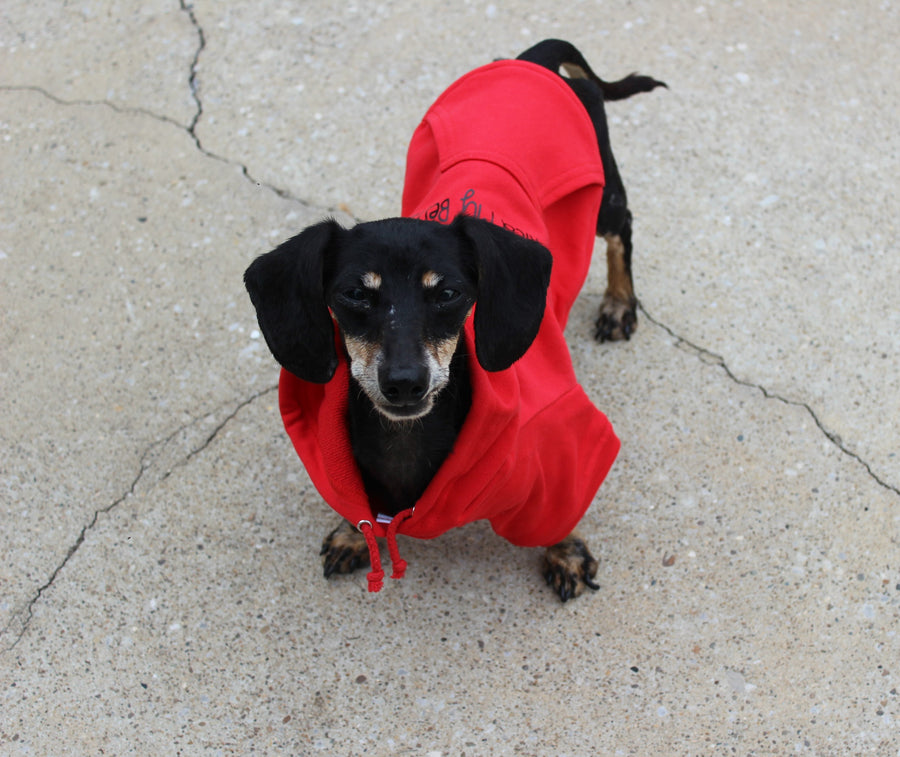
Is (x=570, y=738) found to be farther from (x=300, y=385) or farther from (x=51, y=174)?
(x=51, y=174)

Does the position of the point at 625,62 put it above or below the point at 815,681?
above

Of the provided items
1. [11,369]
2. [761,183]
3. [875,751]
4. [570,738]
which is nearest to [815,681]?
[875,751]

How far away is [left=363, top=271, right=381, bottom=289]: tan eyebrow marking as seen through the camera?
217cm

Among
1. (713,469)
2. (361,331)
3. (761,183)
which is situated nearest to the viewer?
(361,331)

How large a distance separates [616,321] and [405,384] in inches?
66.3

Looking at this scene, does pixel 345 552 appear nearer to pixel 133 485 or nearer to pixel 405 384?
pixel 133 485

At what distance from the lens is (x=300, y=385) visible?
256cm

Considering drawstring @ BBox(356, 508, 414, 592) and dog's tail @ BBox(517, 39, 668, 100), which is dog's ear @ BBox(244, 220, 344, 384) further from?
dog's tail @ BBox(517, 39, 668, 100)

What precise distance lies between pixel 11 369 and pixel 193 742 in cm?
171

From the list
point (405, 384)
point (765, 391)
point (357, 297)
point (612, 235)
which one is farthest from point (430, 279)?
point (765, 391)

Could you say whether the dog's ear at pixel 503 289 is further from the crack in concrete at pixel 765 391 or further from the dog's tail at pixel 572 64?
the crack in concrete at pixel 765 391

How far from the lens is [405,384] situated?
2.06 meters

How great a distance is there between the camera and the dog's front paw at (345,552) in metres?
2.94

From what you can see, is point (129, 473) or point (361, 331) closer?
point (361, 331)
